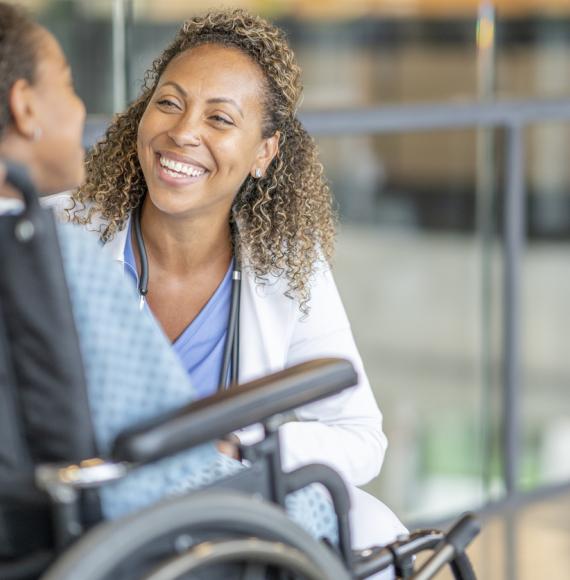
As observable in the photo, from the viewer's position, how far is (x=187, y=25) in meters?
1.93

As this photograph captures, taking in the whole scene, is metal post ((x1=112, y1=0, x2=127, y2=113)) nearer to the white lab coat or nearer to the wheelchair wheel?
the white lab coat

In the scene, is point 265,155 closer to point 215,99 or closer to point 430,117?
point 215,99

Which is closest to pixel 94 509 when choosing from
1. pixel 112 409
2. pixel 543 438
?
pixel 112 409

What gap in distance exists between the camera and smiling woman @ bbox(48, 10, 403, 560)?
180cm

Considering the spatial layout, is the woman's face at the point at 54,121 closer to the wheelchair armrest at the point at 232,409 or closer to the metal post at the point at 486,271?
the wheelchair armrest at the point at 232,409

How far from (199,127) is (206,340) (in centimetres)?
28

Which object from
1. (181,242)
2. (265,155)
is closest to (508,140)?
(265,155)

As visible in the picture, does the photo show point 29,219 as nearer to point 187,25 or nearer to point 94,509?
point 94,509

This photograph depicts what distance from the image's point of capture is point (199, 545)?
128 centimetres

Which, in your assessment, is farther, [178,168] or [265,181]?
[265,181]

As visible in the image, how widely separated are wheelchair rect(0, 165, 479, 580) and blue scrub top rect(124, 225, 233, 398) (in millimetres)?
462

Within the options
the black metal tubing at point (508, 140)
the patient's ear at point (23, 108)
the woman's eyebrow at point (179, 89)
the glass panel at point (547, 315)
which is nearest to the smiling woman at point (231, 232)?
the woman's eyebrow at point (179, 89)

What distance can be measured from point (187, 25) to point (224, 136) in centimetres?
20

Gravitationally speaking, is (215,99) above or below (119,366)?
above
